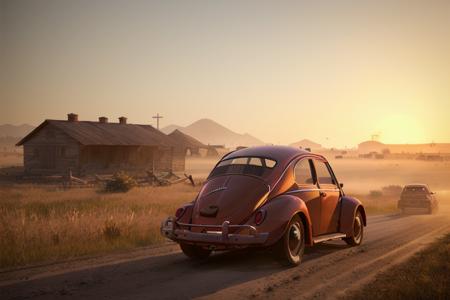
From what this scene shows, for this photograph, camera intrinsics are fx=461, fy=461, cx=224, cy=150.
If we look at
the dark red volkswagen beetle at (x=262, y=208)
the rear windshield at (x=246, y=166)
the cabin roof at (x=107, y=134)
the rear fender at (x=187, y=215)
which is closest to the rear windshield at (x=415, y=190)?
the dark red volkswagen beetle at (x=262, y=208)

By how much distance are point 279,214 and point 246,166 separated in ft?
4.28

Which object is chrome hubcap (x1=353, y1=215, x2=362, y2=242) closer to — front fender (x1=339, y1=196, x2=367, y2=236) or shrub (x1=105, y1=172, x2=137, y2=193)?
front fender (x1=339, y1=196, x2=367, y2=236)

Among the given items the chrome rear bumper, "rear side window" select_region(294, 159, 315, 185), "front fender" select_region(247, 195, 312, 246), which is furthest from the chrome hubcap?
the chrome rear bumper

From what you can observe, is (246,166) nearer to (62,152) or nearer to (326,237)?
(326,237)

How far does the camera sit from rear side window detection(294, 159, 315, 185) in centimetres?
885

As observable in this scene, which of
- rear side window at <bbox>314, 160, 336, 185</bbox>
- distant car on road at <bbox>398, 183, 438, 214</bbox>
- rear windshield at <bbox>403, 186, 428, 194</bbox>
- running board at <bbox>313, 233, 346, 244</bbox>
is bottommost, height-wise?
distant car on road at <bbox>398, 183, 438, 214</bbox>

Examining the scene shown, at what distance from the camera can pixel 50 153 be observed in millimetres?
38375

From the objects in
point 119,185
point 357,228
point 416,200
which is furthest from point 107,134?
point 357,228

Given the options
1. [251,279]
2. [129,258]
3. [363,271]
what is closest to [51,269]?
[129,258]

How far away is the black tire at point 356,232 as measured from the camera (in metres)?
10.3

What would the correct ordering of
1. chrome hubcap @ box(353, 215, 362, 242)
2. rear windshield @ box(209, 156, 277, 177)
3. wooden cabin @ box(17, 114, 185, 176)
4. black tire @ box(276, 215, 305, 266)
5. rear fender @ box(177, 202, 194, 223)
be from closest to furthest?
black tire @ box(276, 215, 305, 266)
rear fender @ box(177, 202, 194, 223)
rear windshield @ box(209, 156, 277, 177)
chrome hubcap @ box(353, 215, 362, 242)
wooden cabin @ box(17, 114, 185, 176)

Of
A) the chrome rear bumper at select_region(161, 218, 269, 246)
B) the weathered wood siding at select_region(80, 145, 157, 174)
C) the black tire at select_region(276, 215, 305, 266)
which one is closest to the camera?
the chrome rear bumper at select_region(161, 218, 269, 246)

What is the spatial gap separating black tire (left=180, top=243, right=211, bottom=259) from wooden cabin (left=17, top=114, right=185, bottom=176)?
93.9ft

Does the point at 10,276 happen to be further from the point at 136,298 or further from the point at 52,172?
the point at 52,172
